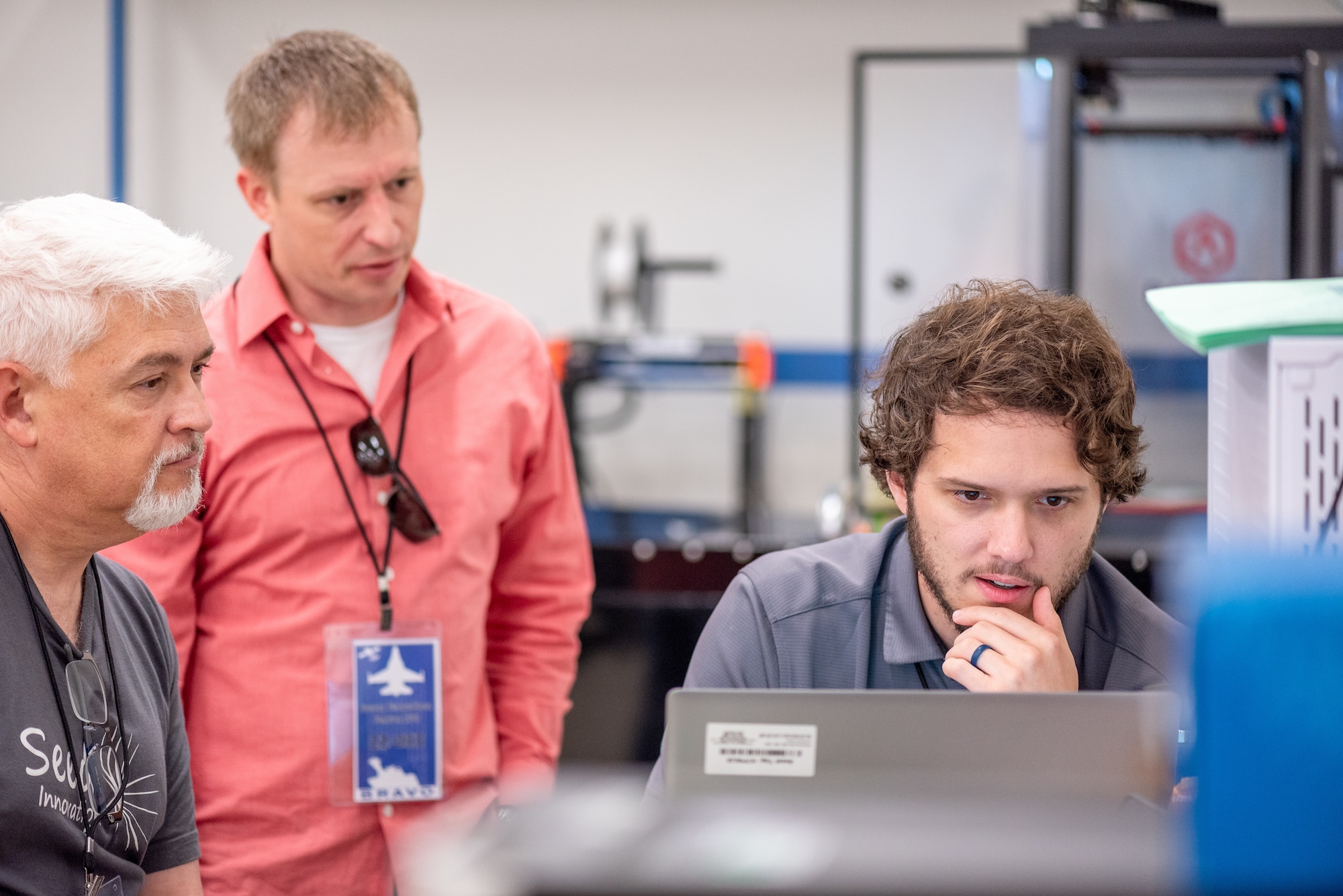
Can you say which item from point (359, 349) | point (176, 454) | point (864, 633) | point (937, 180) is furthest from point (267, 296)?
point (937, 180)

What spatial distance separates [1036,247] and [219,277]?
3.96 metres

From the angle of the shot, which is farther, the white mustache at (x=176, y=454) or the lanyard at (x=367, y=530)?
the lanyard at (x=367, y=530)

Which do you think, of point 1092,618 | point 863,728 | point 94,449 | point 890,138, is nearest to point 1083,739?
point 863,728

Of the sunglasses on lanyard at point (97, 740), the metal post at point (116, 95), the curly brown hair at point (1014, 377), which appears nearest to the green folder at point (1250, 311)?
the curly brown hair at point (1014, 377)

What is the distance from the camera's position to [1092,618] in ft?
4.49

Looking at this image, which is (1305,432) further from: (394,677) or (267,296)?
(267,296)

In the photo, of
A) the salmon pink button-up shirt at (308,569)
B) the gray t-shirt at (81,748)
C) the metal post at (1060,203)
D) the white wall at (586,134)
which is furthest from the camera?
the white wall at (586,134)

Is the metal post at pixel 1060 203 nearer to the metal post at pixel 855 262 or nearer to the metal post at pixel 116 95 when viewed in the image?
the metal post at pixel 855 262

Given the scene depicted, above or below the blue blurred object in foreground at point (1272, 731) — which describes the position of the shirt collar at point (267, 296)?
above

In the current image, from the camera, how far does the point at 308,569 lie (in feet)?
5.39

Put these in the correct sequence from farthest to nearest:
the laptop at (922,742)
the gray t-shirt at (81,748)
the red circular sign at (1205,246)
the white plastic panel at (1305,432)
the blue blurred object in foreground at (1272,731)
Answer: the red circular sign at (1205,246), the gray t-shirt at (81,748), the white plastic panel at (1305,432), the laptop at (922,742), the blue blurred object in foreground at (1272,731)

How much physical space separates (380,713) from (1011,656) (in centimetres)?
89

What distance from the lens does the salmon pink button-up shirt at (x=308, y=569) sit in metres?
1.60

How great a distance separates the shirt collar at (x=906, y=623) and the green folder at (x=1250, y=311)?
0.47 metres
